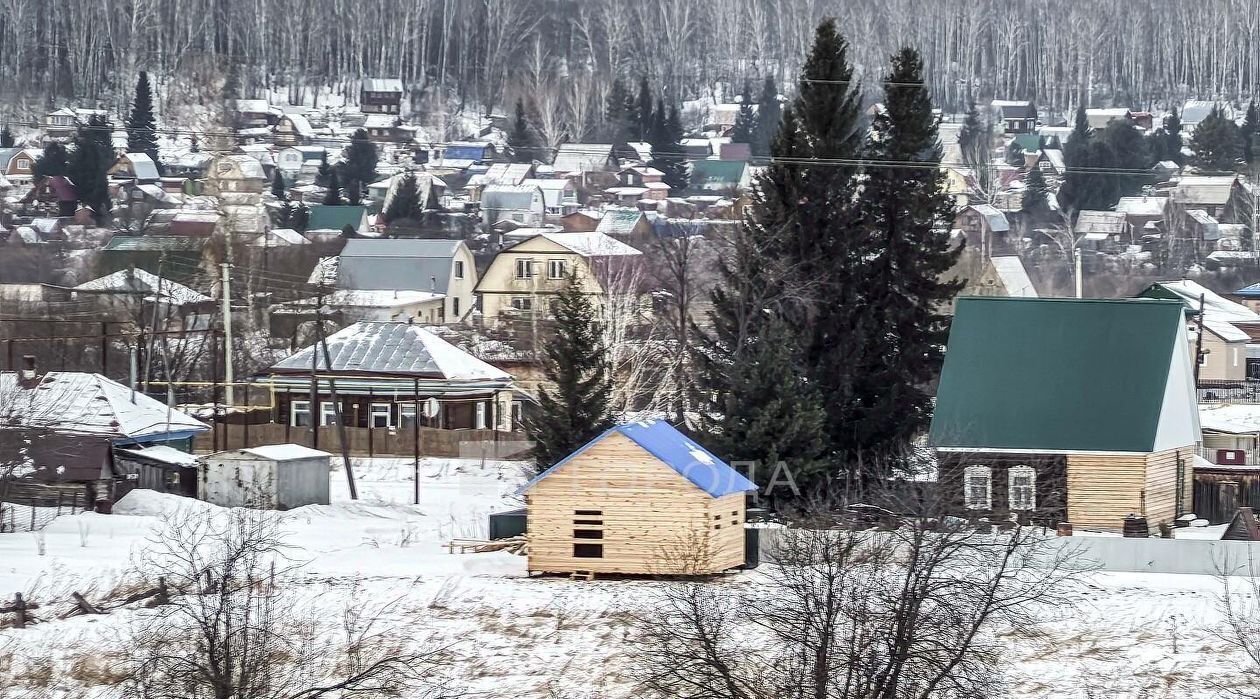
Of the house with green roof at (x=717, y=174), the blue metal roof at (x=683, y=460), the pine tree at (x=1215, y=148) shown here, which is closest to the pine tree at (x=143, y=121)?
the house with green roof at (x=717, y=174)

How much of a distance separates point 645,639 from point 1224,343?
4868 centimetres

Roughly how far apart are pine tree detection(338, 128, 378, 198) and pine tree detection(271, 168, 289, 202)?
4887 mm

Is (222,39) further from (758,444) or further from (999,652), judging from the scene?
(999,652)

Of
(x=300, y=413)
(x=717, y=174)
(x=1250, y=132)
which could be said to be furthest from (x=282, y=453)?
(x=1250, y=132)

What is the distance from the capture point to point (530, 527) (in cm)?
3278

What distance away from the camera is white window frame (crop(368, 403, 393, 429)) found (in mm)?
56281

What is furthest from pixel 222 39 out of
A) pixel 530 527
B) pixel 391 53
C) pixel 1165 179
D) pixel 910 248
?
pixel 530 527

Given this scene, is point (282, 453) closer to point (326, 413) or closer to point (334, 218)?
point (326, 413)

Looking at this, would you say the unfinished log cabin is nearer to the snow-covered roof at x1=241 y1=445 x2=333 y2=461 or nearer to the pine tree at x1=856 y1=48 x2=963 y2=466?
the snow-covered roof at x1=241 y1=445 x2=333 y2=461

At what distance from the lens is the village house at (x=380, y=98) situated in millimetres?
168500

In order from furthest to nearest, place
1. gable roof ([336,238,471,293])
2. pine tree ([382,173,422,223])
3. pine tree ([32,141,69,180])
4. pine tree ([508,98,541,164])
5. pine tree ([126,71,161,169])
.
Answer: pine tree ([126,71,161,169])
pine tree ([508,98,541,164])
pine tree ([32,141,69,180])
pine tree ([382,173,422,223])
gable roof ([336,238,471,293])

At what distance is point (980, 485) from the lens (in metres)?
39.8

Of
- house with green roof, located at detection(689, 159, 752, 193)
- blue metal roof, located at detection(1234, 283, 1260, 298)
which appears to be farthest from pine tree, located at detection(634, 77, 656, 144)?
blue metal roof, located at detection(1234, 283, 1260, 298)

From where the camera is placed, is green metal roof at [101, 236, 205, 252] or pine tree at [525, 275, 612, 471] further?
green metal roof at [101, 236, 205, 252]
